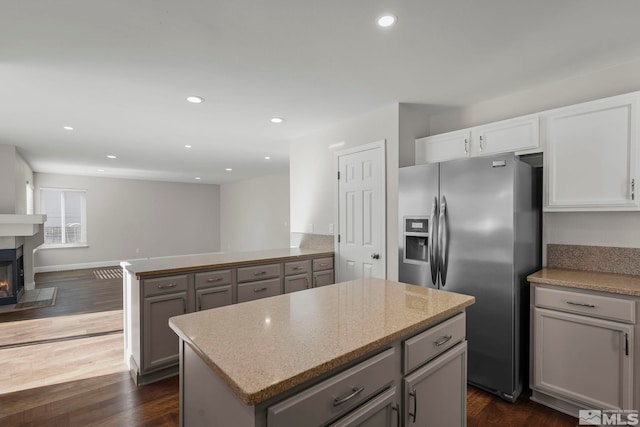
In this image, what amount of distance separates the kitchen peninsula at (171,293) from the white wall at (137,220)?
22.1 feet

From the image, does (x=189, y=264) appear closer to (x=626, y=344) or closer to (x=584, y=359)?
(x=584, y=359)

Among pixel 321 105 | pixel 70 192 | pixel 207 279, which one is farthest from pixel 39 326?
pixel 70 192

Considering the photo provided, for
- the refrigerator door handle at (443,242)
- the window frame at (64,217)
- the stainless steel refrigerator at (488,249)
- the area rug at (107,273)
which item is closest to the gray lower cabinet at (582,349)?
the stainless steel refrigerator at (488,249)

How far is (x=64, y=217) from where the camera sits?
26.3 ft

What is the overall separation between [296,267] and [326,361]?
2.59m

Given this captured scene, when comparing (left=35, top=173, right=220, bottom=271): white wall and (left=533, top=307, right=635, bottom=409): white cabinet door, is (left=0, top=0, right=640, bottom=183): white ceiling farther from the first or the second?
(left=35, top=173, right=220, bottom=271): white wall

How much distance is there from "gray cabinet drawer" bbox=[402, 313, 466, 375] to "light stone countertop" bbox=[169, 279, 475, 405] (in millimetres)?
43

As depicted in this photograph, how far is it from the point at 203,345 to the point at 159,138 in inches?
164

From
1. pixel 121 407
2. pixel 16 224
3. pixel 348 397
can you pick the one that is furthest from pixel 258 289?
pixel 16 224

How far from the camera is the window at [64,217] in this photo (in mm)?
7819

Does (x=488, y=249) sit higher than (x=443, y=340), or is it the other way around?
(x=488, y=249)

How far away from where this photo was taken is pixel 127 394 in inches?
96.6

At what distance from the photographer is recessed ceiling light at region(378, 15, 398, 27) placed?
1.76 metres

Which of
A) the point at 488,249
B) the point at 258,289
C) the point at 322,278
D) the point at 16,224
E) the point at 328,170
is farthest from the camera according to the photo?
the point at 16,224
